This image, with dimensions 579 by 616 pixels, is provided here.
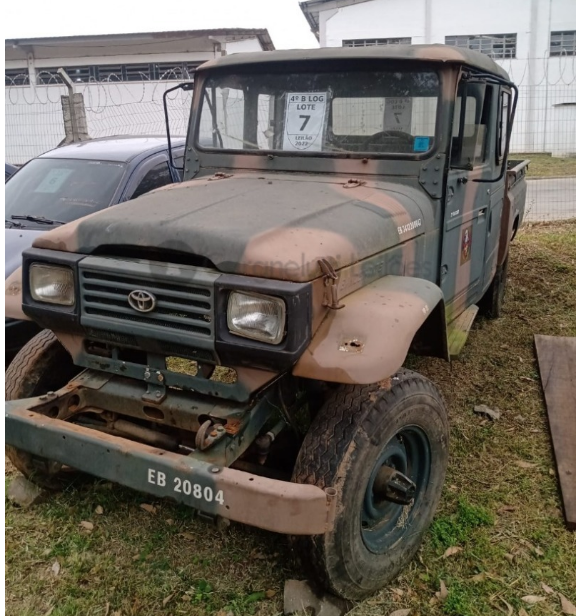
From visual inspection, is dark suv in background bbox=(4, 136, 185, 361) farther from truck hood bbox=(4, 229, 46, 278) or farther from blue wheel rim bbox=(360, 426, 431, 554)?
blue wheel rim bbox=(360, 426, 431, 554)

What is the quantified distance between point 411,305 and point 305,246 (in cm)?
48

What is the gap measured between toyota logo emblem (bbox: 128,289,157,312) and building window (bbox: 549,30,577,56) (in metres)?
19.3

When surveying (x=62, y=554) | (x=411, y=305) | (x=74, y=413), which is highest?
(x=411, y=305)

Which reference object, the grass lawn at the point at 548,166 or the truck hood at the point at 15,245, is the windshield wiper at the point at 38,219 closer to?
the truck hood at the point at 15,245

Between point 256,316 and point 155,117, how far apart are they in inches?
530

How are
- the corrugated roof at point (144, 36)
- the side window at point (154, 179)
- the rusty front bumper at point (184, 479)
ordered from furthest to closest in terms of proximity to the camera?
1. the corrugated roof at point (144, 36)
2. the side window at point (154, 179)
3. the rusty front bumper at point (184, 479)

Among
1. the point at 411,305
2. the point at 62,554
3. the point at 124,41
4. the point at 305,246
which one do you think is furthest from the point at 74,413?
the point at 124,41

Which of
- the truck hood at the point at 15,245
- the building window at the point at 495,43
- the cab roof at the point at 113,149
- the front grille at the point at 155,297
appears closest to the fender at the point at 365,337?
the front grille at the point at 155,297

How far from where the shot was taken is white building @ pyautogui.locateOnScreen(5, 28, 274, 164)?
51.6ft

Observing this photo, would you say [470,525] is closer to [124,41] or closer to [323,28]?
[124,41]

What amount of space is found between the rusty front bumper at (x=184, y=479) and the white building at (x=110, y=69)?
13524mm

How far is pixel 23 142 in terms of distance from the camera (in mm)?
14625

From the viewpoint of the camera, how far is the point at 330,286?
96.8 inches

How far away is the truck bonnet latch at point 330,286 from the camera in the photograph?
8.04ft
